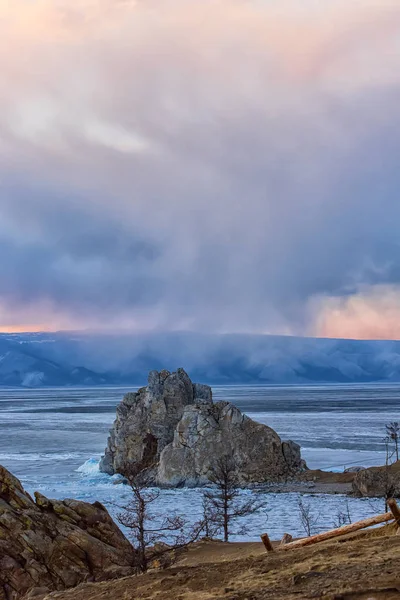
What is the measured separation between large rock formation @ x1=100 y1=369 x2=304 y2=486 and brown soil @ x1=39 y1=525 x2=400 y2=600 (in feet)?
110

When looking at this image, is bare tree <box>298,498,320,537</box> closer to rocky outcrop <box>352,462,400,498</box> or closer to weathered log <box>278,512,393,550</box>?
rocky outcrop <box>352,462,400,498</box>

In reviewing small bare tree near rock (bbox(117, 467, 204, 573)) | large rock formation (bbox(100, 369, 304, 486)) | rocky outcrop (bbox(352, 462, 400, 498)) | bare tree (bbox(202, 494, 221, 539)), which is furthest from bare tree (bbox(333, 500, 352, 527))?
large rock formation (bbox(100, 369, 304, 486))

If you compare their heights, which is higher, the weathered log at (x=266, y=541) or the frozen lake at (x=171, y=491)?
the weathered log at (x=266, y=541)

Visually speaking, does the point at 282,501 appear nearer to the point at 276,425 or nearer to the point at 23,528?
the point at 23,528

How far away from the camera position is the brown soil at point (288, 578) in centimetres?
772

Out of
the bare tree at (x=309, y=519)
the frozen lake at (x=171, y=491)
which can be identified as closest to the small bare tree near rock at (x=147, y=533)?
the frozen lake at (x=171, y=491)

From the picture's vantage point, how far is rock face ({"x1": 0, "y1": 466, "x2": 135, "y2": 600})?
16391 mm

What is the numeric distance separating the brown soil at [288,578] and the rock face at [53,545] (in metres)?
5.75

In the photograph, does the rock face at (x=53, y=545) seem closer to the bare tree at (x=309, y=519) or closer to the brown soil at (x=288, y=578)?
the brown soil at (x=288, y=578)

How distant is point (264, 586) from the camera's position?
341 inches

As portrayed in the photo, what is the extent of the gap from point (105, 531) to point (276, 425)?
225 ft

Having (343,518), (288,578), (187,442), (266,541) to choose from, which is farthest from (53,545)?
(187,442)

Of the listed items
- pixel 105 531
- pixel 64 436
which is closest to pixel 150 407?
pixel 64 436

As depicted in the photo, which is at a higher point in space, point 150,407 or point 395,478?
point 150,407
